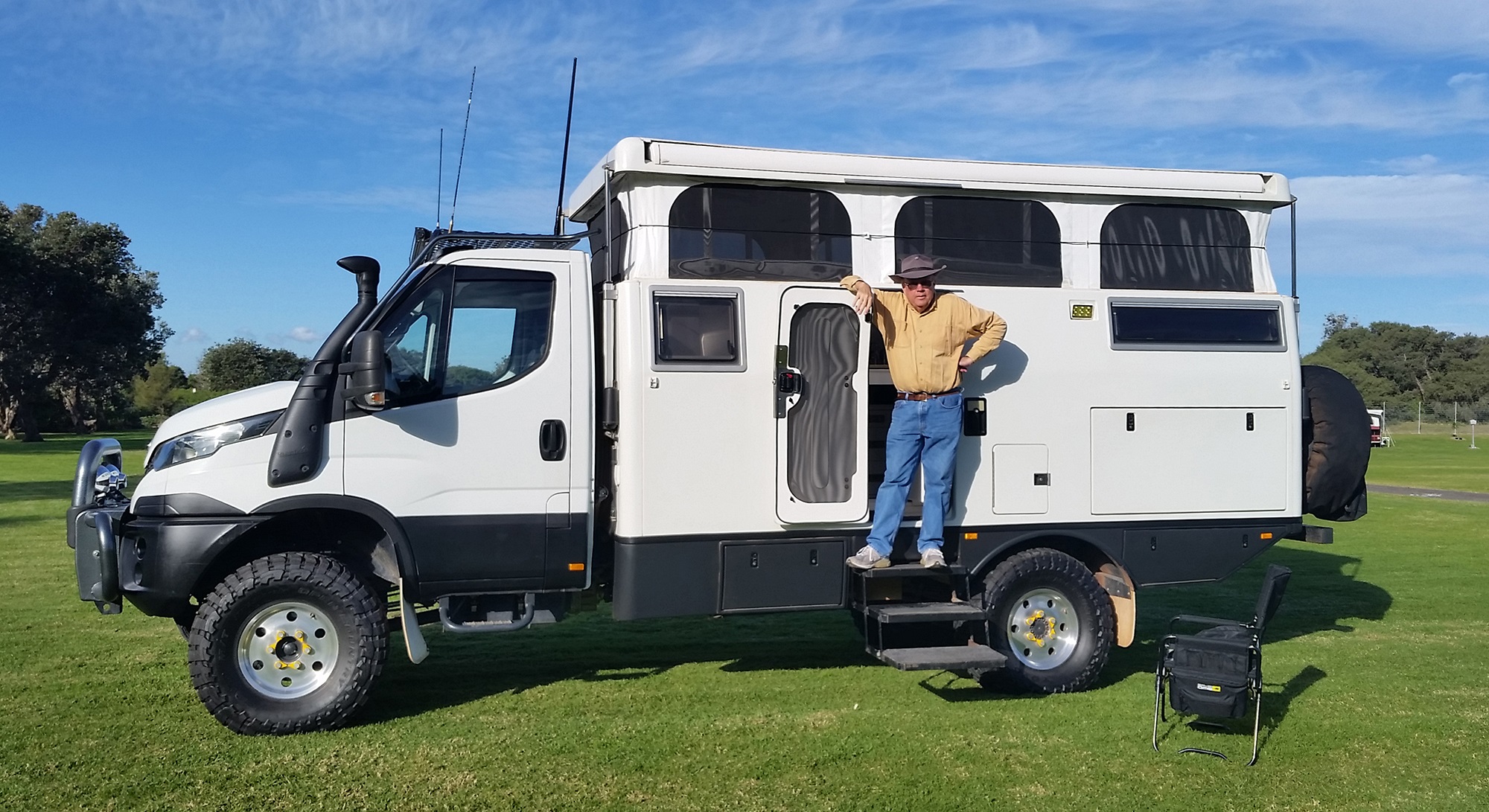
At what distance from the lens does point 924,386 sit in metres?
7.14

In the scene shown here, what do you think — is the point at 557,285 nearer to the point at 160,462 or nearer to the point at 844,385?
the point at 844,385

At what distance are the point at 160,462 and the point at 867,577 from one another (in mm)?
4012

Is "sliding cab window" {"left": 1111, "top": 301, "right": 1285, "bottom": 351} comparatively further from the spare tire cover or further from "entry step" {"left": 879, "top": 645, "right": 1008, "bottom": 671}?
"entry step" {"left": 879, "top": 645, "right": 1008, "bottom": 671}

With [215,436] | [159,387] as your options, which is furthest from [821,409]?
[159,387]

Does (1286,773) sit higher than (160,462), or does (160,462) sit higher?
(160,462)

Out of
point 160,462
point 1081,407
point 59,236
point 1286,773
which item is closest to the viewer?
point 1286,773

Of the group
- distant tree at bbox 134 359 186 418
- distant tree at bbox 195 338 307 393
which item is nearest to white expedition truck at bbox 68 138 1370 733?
distant tree at bbox 195 338 307 393

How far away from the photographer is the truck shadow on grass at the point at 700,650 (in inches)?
298

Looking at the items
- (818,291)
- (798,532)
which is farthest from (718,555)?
(818,291)

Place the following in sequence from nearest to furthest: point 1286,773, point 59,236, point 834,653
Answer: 1. point 1286,773
2. point 834,653
3. point 59,236

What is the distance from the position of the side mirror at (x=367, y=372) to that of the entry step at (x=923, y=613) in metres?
3.09

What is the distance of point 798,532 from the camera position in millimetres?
7188

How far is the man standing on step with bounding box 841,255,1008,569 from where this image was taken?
708 cm

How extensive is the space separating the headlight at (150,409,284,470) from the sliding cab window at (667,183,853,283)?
240 centimetres
